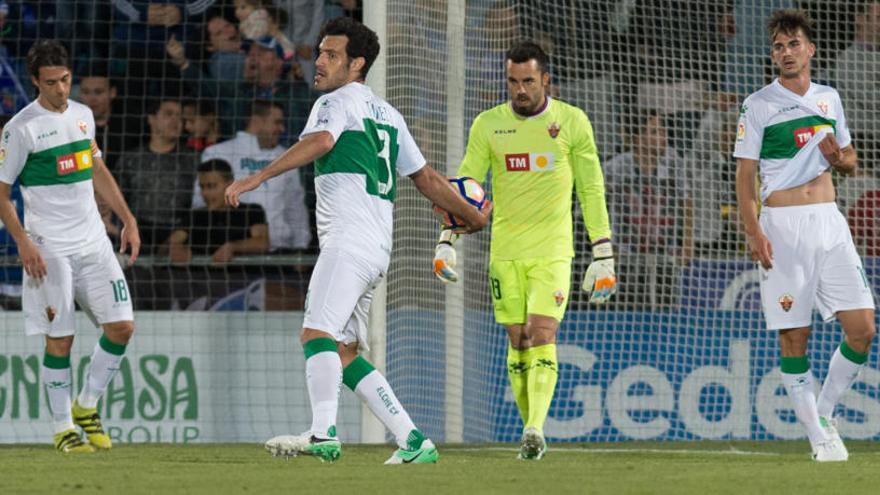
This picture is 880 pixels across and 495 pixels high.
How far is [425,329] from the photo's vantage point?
39.2 ft

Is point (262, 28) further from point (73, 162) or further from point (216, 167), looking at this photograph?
point (73, 162)

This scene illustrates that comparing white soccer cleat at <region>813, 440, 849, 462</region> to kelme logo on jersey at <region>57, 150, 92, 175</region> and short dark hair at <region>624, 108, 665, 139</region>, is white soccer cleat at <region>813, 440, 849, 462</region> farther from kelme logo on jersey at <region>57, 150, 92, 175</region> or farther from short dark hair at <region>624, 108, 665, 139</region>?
kelme logo on jersey at <region>57, 150, 92, 175</region>

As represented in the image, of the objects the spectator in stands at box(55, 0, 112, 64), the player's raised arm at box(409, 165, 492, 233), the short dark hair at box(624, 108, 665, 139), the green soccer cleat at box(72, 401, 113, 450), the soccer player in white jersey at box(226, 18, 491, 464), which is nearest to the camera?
the soccer player in white jersey at box(226, 18, 491, 464)

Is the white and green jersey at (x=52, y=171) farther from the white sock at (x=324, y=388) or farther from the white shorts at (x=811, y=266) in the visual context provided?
the white shorts at (x=811, y=266)

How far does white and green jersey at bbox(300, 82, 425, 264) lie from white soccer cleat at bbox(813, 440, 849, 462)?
2.56 m

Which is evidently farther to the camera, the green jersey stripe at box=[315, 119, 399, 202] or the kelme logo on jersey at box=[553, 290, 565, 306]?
the kelme logo on jersey at box=[553, 290, 565, 306]

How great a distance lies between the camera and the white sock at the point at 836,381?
362 inches

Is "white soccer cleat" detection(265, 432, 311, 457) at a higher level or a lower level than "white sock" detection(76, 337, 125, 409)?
lower

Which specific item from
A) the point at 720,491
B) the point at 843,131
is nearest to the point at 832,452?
the point at 843,131

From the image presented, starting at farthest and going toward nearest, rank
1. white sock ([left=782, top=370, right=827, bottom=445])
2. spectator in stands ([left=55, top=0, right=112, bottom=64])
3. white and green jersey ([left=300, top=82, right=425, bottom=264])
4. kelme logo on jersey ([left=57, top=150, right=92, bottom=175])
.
Result: spectator in stands ([left=55, top=0, right=112, bottom=64]) < kelme logo on jersey ([left=57, top=150, right=92, bottom=175]) < white sock ([left=782, top=370, right=827, bottom=445]) < white and green jersey ([left=300, top=82, right=425, bottom=264])

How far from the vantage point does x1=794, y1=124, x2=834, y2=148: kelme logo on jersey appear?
900 cm

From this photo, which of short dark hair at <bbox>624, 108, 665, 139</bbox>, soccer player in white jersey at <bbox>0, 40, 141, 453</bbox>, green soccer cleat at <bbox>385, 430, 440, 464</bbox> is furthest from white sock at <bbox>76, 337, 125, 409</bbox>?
short dark hair at <bbox>624, 108, 665, 139</bbox>

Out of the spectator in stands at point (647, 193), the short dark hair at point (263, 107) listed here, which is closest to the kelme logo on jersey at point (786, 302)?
the spectator in stands at point (647, 193)

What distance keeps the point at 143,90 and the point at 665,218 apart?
421 centimetres
